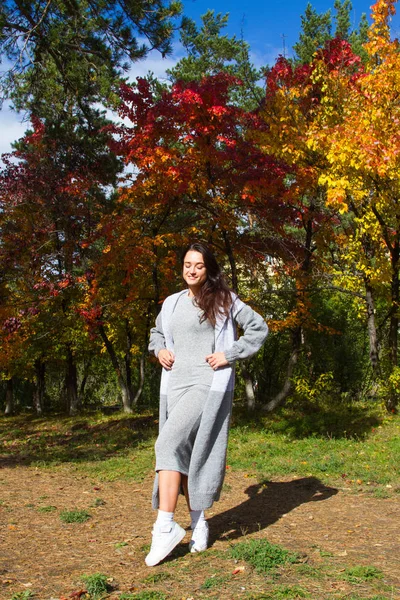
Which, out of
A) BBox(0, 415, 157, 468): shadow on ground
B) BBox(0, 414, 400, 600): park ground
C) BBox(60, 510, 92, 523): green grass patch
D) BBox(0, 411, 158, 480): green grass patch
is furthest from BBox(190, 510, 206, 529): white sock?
BBox(0, 415, 157, 468): shadow on ground

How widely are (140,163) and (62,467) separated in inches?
184

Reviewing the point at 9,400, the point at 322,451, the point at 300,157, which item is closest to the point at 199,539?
the point at 322,451

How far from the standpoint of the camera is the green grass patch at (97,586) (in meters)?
3.09

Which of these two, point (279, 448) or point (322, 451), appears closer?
point (322, 451)

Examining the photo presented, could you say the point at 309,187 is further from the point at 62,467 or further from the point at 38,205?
the point at 38,205

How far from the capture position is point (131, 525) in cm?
478

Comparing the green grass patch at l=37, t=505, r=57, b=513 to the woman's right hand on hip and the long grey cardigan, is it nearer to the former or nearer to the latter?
the long grey cardigan

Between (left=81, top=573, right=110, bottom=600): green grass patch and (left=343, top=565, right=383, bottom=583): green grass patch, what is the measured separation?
48.8 inches

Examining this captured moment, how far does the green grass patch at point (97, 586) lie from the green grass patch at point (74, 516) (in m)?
1.66

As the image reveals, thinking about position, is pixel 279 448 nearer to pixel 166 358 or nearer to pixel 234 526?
pixel 234 526

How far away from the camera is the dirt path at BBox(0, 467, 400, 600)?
11.1 feet

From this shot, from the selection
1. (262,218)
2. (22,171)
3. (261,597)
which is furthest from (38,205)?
(261,597)

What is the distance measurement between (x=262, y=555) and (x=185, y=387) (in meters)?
1.06

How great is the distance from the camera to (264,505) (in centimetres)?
529
